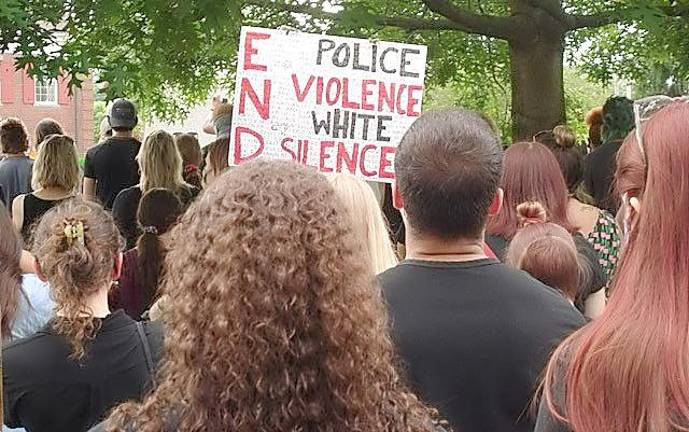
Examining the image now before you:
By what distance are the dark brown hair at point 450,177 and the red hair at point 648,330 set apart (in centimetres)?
102

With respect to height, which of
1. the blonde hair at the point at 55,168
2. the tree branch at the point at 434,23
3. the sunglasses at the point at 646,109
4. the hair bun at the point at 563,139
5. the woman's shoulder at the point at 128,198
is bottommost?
the woman's shoulder at the point at 128,198

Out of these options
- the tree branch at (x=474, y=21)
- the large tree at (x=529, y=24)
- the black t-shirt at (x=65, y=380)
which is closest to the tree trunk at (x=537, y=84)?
the large tree at (x=529, y=24)

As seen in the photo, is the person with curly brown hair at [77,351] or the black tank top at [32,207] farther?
the black tank top at [32,207]

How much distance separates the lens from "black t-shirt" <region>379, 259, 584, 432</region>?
2.71m

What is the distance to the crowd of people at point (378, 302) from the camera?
67.7 inches

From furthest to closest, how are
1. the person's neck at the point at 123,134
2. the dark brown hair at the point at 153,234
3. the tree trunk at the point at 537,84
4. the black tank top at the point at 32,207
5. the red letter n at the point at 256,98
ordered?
the tree trunk at the point at 537,84 → the person's neck at the point at 123,134 → the black tank top at the point at 32,207 → the dark brown hair at the point at 153,234 → the red letter n at the point at 256,98

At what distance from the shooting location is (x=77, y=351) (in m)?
2.98

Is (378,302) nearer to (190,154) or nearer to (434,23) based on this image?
(190,154)

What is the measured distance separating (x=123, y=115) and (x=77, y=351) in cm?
552

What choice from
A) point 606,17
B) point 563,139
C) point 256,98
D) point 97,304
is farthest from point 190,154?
point 97,304

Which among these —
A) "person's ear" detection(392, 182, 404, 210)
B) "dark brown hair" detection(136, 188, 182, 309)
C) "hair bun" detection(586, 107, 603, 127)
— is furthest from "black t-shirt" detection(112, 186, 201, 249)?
"hair bun" detection(586, 107, 603, 127)

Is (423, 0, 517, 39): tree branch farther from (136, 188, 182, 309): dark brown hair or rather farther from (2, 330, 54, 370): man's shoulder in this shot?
(2, 330, 54, 370): man's shoulder

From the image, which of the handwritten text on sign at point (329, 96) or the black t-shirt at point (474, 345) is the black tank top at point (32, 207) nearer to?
the handwritten text on sign at point (329, 96)

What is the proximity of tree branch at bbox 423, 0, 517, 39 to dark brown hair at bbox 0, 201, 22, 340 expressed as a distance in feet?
20.3
